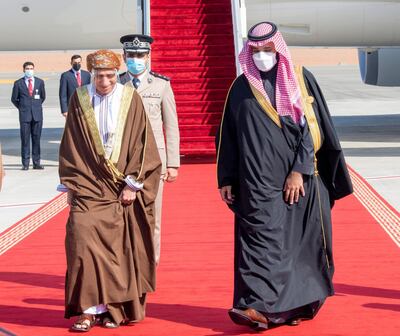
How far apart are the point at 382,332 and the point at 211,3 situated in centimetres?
1123

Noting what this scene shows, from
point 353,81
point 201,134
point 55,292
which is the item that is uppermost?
point 55,292

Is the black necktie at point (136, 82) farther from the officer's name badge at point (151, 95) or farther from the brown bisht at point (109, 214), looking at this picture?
the brown bisht at point (109, 214)

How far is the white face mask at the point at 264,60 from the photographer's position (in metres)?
6.24

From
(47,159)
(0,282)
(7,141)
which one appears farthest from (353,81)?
(0,282)

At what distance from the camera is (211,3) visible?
664 inches

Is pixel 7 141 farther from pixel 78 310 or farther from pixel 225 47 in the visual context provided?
pixel 78 310

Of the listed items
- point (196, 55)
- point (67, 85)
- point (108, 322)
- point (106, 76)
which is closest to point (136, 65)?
point (106, 76)

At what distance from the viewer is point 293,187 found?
6199mm

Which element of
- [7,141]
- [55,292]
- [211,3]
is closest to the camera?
[55,292]

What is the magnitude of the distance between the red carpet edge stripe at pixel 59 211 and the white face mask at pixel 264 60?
3248 millimetres

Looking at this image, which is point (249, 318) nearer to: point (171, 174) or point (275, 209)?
point (275, 209)

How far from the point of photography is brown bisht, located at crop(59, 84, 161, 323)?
6301 millimetres

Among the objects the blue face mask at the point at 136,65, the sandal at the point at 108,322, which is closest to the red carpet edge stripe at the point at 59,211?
the blue face mask at the point at 136,65

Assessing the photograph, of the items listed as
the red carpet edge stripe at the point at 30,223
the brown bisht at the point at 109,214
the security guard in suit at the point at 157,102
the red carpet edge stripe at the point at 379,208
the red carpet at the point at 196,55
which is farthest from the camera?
the red carpet at the point at 196,55
